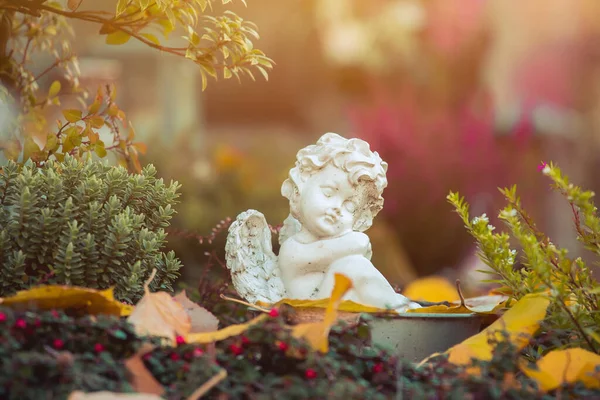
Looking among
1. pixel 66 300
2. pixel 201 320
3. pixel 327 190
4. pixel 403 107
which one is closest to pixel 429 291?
pixel 327 190

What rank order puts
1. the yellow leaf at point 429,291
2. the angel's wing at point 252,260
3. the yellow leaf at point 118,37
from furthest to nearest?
the yellow leaf at point 429,291 < the yellow leaf at point 118,37 < the angel's wing at point 252,260

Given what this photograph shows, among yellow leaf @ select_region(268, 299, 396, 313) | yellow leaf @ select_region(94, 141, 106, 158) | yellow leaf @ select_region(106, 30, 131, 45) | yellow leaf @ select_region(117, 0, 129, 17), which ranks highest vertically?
yellow leaf @ select_region(117, 0, 129, 17)

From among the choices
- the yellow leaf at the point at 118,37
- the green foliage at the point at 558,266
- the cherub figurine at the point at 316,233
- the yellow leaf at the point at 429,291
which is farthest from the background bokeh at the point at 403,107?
the green foliage at the point at 558,266

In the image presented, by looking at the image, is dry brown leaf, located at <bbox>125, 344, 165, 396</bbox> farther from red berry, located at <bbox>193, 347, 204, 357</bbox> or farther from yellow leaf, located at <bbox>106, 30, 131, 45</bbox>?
yellow leaf, located at <bbox>106, 30, 131, 45</bbox>

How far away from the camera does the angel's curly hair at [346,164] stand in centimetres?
191

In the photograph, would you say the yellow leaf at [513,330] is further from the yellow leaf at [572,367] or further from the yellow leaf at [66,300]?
the yellow leaf at [66,300]

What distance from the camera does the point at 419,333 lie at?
1.73 meters

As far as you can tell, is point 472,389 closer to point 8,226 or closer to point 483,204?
point 8,226

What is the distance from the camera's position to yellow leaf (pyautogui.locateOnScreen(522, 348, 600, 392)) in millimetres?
1458

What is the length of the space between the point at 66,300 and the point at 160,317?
185 mm

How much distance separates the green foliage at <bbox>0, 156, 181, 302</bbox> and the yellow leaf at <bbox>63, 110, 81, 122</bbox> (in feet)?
0.78

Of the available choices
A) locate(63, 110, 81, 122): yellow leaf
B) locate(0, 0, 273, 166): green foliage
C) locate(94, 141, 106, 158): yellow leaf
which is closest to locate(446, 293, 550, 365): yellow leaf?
locate(0, 0, 273, 166): green foliage

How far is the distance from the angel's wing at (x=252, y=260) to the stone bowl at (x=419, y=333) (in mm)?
298

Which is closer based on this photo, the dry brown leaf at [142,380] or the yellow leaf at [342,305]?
the dry brown leaf at [142,380]
